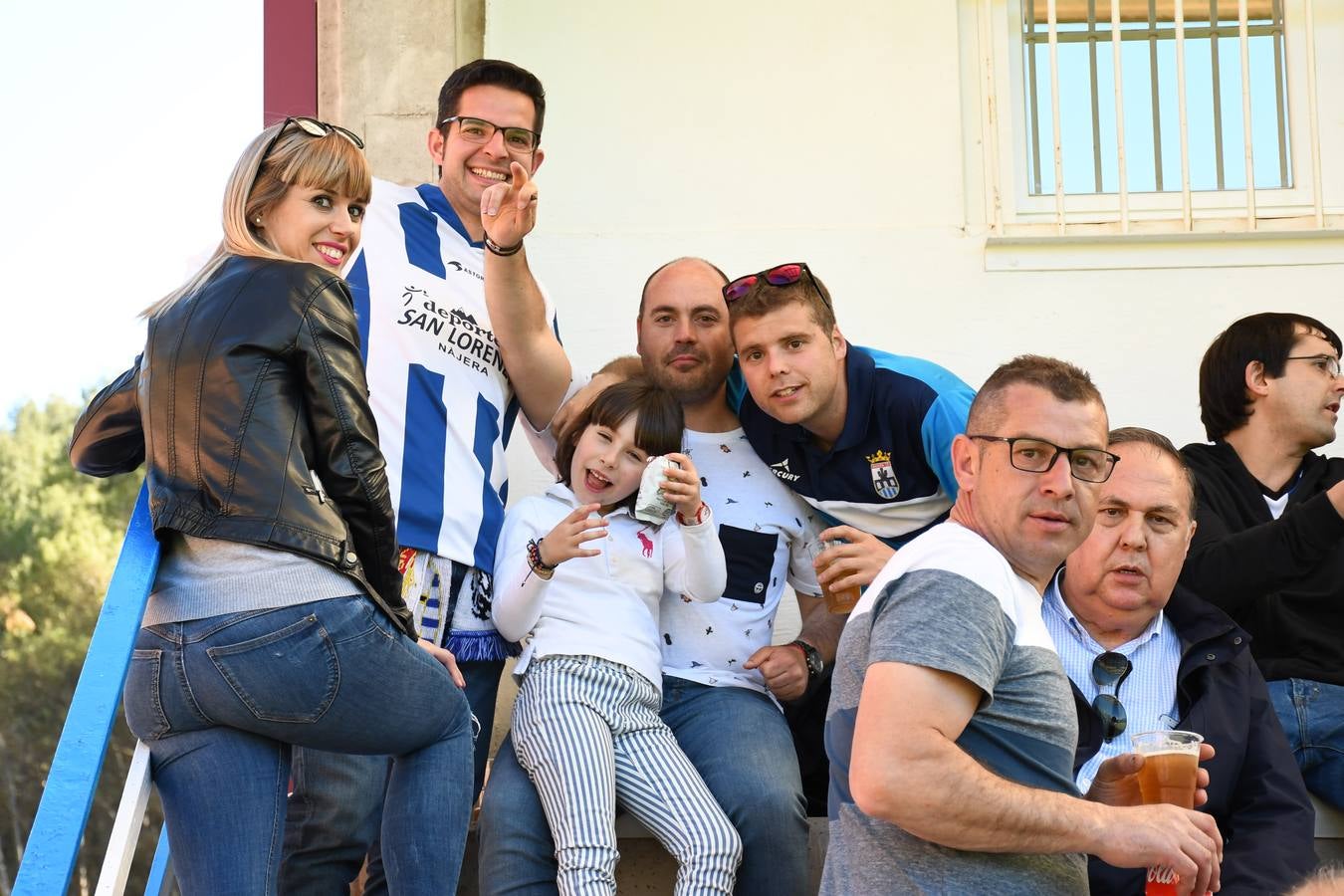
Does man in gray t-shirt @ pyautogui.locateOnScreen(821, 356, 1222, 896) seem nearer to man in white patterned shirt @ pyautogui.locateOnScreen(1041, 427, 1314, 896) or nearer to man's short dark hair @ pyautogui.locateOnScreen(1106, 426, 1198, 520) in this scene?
man in white patterned shirt @ pyautogui.locateOnScreen(1041, 427, 1314, 896)

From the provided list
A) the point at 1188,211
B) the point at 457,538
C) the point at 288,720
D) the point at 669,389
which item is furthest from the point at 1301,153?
the point at 288,720

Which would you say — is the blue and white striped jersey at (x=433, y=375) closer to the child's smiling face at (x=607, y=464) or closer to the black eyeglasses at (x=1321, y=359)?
the child's smiling face at (x=607, y=464)

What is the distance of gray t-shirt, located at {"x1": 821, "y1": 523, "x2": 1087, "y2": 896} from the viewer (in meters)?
2.10

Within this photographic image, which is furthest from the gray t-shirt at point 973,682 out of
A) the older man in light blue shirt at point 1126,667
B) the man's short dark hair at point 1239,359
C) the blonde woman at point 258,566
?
the man's short dark hair at point 1239,359

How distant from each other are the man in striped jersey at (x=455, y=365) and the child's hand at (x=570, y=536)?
220mm

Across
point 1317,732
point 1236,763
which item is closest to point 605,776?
point 1236,763

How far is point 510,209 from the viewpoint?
3.30 m

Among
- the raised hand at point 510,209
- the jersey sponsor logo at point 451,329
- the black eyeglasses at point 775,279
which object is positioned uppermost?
the raised hand at point 510,209

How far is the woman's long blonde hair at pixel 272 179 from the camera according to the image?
2.55m

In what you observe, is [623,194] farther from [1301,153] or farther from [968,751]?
[968,751]

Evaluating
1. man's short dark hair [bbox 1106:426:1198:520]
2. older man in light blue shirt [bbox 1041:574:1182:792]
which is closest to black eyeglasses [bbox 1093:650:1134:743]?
older man in light blue shirt [bbox 1041:574:1182:792]

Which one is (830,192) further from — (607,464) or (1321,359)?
(607,464)

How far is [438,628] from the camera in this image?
3.26 m

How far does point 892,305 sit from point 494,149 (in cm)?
179
